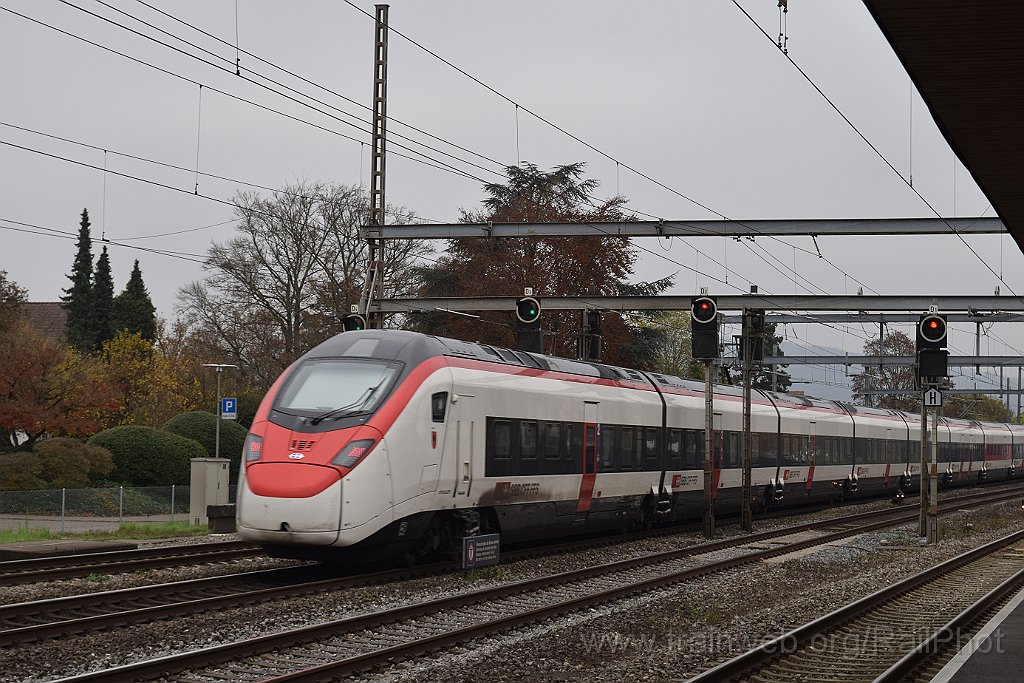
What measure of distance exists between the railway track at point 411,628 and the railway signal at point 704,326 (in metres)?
5.85

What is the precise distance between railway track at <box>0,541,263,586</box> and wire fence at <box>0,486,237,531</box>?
27.7ft

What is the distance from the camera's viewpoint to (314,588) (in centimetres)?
1552

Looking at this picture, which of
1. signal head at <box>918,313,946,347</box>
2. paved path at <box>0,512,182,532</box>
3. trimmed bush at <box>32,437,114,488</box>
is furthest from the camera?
trimmed bush at <box>32,437,114,488</box>

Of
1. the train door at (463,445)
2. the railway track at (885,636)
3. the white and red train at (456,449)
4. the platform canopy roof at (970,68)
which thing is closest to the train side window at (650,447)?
the white and red train at (456,449)

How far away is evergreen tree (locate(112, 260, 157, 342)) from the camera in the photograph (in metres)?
80.8

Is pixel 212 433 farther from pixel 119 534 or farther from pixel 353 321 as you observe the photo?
pixel 353 321

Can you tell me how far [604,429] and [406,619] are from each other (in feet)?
33.1

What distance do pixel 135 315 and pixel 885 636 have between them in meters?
73.7

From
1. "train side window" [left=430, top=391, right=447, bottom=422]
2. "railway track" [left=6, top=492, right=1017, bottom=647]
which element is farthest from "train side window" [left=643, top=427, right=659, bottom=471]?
"train side window" [left=430, top=391, right=447, bottom=422]

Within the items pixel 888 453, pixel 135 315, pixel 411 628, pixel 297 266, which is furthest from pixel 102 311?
pixel 411 628

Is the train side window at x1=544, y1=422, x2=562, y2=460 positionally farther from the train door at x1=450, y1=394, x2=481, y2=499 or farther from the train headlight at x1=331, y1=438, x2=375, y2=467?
the train headlight at x1=331, y1=438, x2=375, y2=467

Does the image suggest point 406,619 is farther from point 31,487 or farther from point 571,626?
point 31,487

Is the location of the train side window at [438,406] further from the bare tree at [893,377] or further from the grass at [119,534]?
the bare tree at [893,377]

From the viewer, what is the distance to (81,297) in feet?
276
